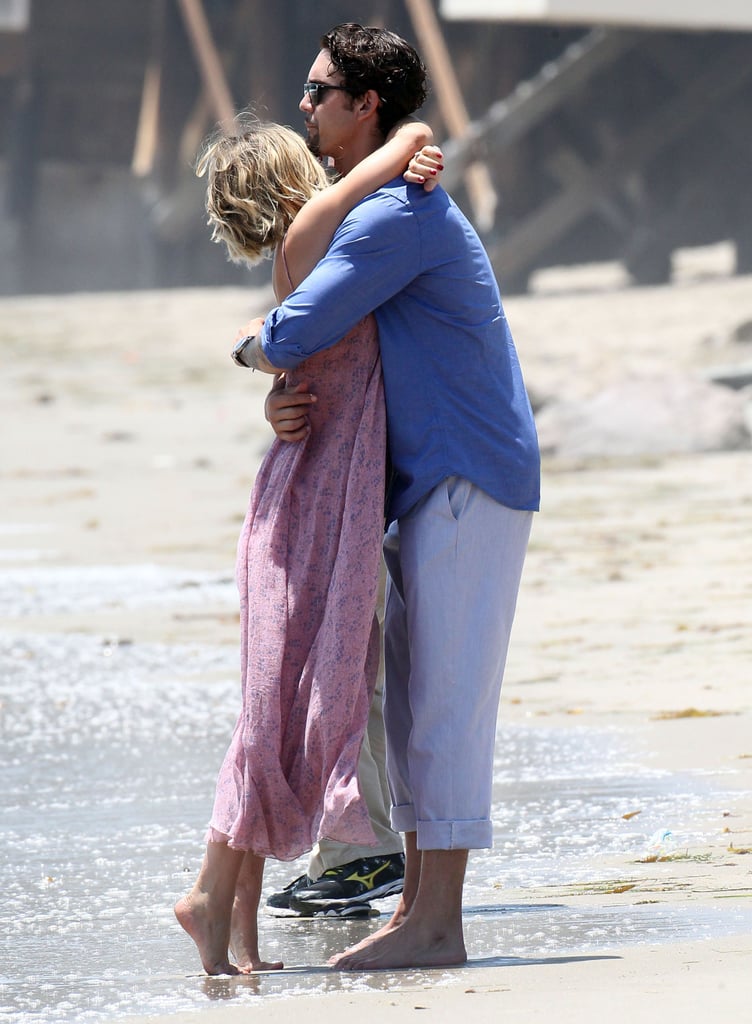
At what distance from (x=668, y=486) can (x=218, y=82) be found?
41.6 ft

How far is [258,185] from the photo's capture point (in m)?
3.09

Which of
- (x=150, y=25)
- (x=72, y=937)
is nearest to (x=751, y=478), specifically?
(x=72, y=937)

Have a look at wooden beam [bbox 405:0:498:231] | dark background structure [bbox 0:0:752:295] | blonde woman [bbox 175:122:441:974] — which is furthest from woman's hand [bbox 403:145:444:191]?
wooden beam [bbox 405:0:498:231]

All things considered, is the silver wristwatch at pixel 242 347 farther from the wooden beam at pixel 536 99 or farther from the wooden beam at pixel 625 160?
the wooden beam at pixel 625 160

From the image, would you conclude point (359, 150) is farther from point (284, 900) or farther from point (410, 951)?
point (284, 900)

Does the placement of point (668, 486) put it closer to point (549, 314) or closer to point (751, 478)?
point (751, 478)

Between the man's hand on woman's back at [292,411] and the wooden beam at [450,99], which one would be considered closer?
the man's hand on woman's back at [292,411]

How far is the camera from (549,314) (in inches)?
643

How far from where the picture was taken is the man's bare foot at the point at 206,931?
3.03 metres

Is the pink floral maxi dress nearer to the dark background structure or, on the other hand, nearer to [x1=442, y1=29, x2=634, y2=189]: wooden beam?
the dark background structure

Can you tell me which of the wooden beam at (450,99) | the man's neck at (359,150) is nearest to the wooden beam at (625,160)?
the wooden beam at (450,99)

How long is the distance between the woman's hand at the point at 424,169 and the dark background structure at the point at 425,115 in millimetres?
11827

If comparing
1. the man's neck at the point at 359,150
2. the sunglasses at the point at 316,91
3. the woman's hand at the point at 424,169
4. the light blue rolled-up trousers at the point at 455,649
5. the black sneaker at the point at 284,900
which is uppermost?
the sunglasses at the point at 316,91

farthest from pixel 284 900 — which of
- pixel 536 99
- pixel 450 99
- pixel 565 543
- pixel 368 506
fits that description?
pixel 450 99
